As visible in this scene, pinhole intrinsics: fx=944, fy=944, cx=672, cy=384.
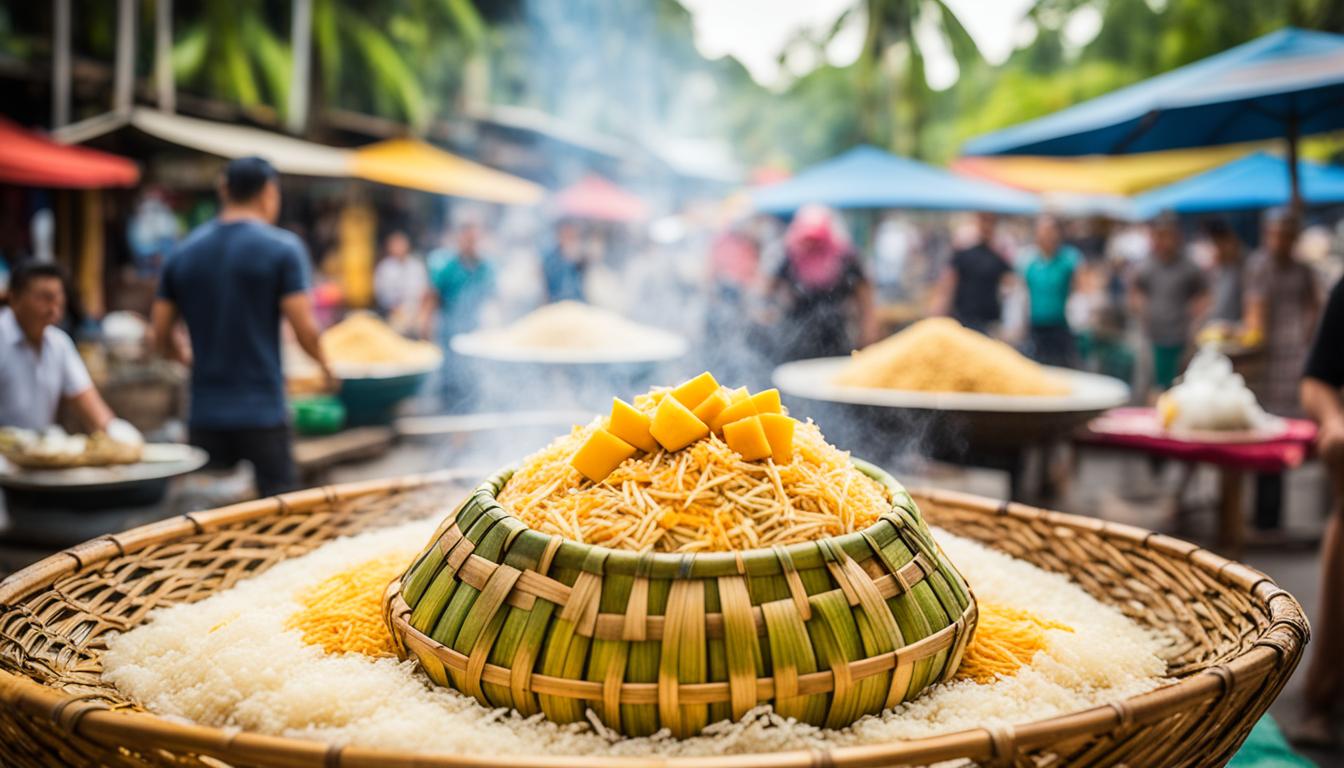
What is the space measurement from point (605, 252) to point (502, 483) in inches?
625

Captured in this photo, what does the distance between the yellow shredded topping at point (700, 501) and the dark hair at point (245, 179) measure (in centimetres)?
289

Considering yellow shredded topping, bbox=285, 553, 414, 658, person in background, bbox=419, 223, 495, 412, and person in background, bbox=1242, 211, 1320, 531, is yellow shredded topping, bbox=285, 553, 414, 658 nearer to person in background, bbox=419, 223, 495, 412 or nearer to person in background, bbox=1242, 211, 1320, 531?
person in background, bbox=1242, 211, 1320, 531

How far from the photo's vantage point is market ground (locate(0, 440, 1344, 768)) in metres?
4.45

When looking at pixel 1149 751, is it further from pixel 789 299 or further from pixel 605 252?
pixel 605 252

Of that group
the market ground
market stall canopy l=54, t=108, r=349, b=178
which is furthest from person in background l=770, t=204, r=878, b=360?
market stall canopy l=54, t=108, r=349, b=178

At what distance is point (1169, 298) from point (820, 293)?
3659 mm

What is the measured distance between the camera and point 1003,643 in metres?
1.50

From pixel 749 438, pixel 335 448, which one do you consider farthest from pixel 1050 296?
pixel 749 438

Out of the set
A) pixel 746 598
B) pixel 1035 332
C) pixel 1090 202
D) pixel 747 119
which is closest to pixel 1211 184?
pixel 1035 332

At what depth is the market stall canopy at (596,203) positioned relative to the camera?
14.2 metres

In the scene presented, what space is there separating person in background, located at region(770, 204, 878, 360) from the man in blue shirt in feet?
10.1

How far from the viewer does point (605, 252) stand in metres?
17.3

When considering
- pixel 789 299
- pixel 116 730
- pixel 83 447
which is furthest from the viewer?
pixel 789 299

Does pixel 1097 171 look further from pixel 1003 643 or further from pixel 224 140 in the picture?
pixel 1003 643
